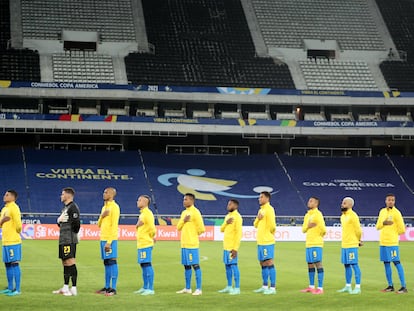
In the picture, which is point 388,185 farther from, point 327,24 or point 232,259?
point 232,259

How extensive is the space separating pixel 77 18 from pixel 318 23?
22.0 meters

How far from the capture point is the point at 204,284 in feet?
73.7

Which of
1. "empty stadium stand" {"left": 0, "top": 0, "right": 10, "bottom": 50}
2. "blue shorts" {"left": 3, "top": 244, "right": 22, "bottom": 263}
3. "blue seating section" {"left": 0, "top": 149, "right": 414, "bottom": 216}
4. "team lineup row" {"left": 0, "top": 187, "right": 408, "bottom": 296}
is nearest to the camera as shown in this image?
"team lineup row" {"left": 0, "top": 187, "right": 408, "bottom": 296}

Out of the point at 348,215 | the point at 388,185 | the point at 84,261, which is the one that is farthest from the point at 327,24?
the point at 348,215

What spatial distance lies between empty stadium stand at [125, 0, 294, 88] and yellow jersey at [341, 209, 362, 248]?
146 feet

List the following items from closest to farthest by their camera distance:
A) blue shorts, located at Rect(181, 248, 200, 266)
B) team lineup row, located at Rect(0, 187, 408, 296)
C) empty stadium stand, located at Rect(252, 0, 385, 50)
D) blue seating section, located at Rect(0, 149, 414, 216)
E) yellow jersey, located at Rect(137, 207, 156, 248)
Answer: team lineup row, located at Rect(0, 187, 408, 296)
yellow jersey, located at Rect(137, 207, 156, 248)
blue shorts, located at Rect(181, 248, 200, 266)
blue seating section, located at Rect(0, 149, 414, 216)
empty stadium stand, located at Rect(252, 0, 385, 50)

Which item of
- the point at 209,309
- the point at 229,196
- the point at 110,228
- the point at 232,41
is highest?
the point at 232,41

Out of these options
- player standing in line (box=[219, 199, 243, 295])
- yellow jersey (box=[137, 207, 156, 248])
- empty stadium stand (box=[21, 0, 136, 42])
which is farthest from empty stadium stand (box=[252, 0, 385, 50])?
yellow jersey (box=[137, 207, 156, 248])

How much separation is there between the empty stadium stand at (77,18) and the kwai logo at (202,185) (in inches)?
538

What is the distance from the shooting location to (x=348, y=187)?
6247 centimetres

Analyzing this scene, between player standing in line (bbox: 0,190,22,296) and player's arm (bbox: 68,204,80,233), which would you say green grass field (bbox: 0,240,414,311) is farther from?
player's arm (bbox: 68,204,80,233)

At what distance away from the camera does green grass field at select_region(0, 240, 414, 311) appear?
1730cm

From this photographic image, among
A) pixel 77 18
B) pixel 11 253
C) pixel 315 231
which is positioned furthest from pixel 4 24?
pixel 315 231

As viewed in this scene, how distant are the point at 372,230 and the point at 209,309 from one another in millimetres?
34144
